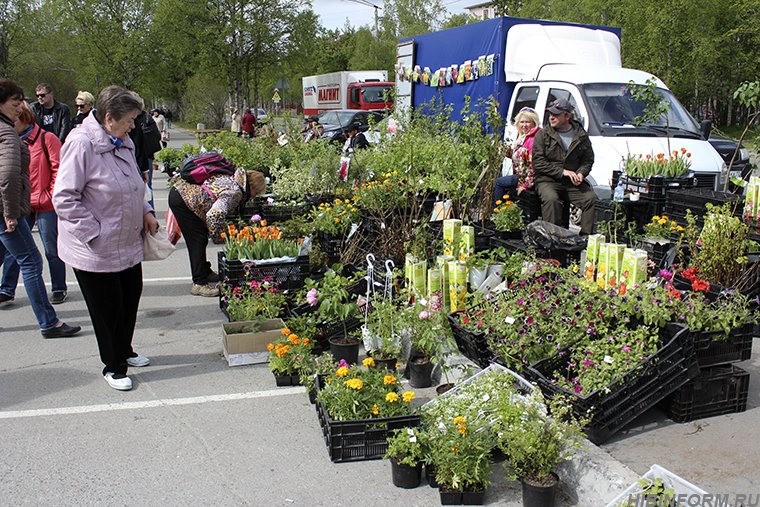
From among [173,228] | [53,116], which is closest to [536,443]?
[173,228]

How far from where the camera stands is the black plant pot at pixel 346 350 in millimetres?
5289

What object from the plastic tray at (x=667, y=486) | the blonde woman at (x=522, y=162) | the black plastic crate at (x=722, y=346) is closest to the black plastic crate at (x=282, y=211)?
the blonde woman at (x=522, y=162)

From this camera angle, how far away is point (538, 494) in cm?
347

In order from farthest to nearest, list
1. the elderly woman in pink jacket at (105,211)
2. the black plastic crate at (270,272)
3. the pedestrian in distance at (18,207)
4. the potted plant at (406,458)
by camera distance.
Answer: the black plastic crate at (270,272) → the pedestrian in distance at (18,207) → the elderly woman in pink jacket at (105,211) → the potted plant at (406,458)

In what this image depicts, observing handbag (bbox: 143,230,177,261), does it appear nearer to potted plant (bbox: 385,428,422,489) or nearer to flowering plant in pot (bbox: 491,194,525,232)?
potted plant (bbox: 385,428,422,489)

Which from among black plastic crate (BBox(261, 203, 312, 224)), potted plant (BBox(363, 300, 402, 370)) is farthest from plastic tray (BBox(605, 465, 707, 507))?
black plastic crate (BBox(261, 203, 312, 224))

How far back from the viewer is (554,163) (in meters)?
7.61

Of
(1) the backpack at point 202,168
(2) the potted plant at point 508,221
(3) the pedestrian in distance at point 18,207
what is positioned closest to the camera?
(3) the pedestrian in distance at point 18,207

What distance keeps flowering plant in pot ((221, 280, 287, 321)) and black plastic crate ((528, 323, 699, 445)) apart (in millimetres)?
2420

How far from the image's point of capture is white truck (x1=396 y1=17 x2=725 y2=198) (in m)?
9.47

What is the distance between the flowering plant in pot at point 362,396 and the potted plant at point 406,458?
287mm

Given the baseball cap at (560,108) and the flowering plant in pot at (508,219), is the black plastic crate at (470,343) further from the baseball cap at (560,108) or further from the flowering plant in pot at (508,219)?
the baseball cap at (560,108)

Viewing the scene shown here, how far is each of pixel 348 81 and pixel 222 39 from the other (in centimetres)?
958

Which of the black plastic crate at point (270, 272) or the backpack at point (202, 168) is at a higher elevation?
the backpack at point (202, 168)
